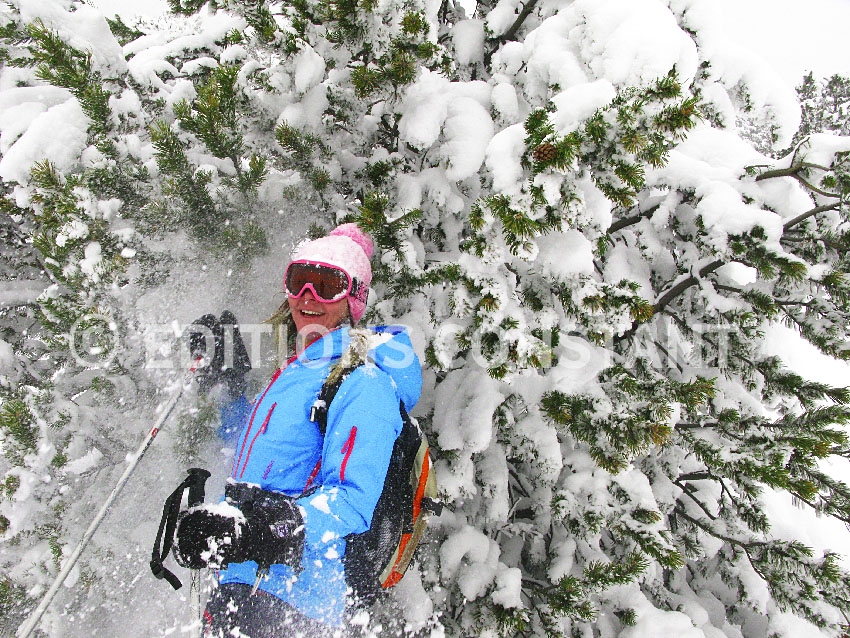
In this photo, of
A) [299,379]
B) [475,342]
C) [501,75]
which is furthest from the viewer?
[501,75]

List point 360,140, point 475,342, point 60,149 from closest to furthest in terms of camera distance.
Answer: point 475,342
point 60,149
point 360,140

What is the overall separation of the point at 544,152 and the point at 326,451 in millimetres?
1809

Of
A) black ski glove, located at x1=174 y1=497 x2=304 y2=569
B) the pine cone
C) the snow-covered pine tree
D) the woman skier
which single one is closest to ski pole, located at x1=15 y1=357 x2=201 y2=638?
the snow-covered pine tree

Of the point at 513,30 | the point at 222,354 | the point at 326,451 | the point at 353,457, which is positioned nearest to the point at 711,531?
the point at 353,457

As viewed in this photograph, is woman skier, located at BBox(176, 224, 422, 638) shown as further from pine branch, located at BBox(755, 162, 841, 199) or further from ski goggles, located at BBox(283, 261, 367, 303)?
pine branch, located at BBox(755, 162, 841, 199)

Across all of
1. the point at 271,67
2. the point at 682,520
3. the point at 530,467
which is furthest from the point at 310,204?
the point at 682,520

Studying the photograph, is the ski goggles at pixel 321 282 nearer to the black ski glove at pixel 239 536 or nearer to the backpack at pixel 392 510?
the backpack at pixel 392 510

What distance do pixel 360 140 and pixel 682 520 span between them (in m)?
4.05

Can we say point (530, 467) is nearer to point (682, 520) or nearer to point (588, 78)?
point (682, 520)

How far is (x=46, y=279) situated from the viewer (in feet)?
14.1

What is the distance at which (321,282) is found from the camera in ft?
9.36

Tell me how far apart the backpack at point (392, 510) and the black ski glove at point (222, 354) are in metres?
1.46

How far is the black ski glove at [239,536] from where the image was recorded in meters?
1.82

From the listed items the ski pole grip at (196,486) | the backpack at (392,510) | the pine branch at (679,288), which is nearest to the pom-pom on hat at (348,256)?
the backpack at (392,510)
